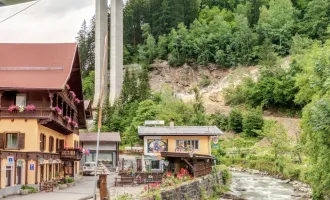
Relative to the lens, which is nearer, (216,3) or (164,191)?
(164,191)

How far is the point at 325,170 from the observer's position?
64.3 feet

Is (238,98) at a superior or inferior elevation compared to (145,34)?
inferior

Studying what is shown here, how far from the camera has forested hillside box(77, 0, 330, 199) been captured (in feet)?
186

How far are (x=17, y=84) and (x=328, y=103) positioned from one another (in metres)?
17.8

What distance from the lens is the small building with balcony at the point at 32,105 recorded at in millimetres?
24969

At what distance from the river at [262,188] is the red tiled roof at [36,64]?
14718 millimetres

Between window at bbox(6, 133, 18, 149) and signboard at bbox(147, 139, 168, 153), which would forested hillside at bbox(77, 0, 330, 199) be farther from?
window at bbox(6, 133, 18, 149)

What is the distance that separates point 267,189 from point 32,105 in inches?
775

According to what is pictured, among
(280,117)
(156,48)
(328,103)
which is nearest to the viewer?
(328,103)

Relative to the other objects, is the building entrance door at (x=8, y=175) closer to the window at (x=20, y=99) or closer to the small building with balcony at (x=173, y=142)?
the window at (x=20, y=99)

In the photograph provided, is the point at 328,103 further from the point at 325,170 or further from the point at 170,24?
the point at 170,24

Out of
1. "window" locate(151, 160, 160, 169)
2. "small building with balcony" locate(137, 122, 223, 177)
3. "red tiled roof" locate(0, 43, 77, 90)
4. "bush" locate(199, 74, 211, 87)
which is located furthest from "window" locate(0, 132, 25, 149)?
"bush" locate(199, 74, 211, 87)

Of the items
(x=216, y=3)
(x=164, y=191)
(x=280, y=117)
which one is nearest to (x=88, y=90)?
(x=280, y=117)

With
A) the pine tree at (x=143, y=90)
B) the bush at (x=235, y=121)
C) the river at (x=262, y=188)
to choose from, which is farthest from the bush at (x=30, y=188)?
the pine tree at (x=143, y=90)
